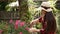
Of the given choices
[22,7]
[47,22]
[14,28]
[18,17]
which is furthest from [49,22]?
[18,17]

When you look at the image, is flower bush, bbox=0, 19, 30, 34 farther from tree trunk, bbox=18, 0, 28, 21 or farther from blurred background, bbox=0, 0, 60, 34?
tree trunk, bbox=18, 0, 28, 21

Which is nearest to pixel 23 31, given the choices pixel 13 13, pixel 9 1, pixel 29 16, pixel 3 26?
pixel 3 26

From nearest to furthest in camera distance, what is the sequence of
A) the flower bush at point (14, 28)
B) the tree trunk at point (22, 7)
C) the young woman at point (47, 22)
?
1. the young woman at point (47, 22)
2. the flower bush at point (14, 28)
3. the tree trunk at point (22, 7)

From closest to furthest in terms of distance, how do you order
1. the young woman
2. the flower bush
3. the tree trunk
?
the young woman
the flower bush
the tree trunk

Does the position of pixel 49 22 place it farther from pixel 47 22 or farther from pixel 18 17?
pixel 18 17

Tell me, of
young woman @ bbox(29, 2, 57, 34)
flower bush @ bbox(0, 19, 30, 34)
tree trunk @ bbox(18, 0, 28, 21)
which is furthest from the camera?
tree trunk @ bbox(18, 0, 28, 21)

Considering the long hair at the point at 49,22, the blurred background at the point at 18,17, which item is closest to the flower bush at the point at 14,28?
the blurred background at the point at 18,17

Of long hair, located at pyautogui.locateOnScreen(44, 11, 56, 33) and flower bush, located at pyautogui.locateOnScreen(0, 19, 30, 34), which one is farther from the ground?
long hair, located at pyautogui.locateOnScreen(44, 11, 56, 33)

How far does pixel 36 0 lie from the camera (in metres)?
8.71

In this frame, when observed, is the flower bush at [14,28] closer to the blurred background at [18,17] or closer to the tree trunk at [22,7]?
the blurred background at [18,17]

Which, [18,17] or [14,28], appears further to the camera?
[18,17]

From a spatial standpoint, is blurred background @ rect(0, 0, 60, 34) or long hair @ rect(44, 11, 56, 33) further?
blurred background @ rect(0, 0, 60, 34)

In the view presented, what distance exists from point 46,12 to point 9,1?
4.82 metres

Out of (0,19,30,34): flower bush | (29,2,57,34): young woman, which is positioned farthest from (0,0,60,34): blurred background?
(29,2,57,34): young woman
